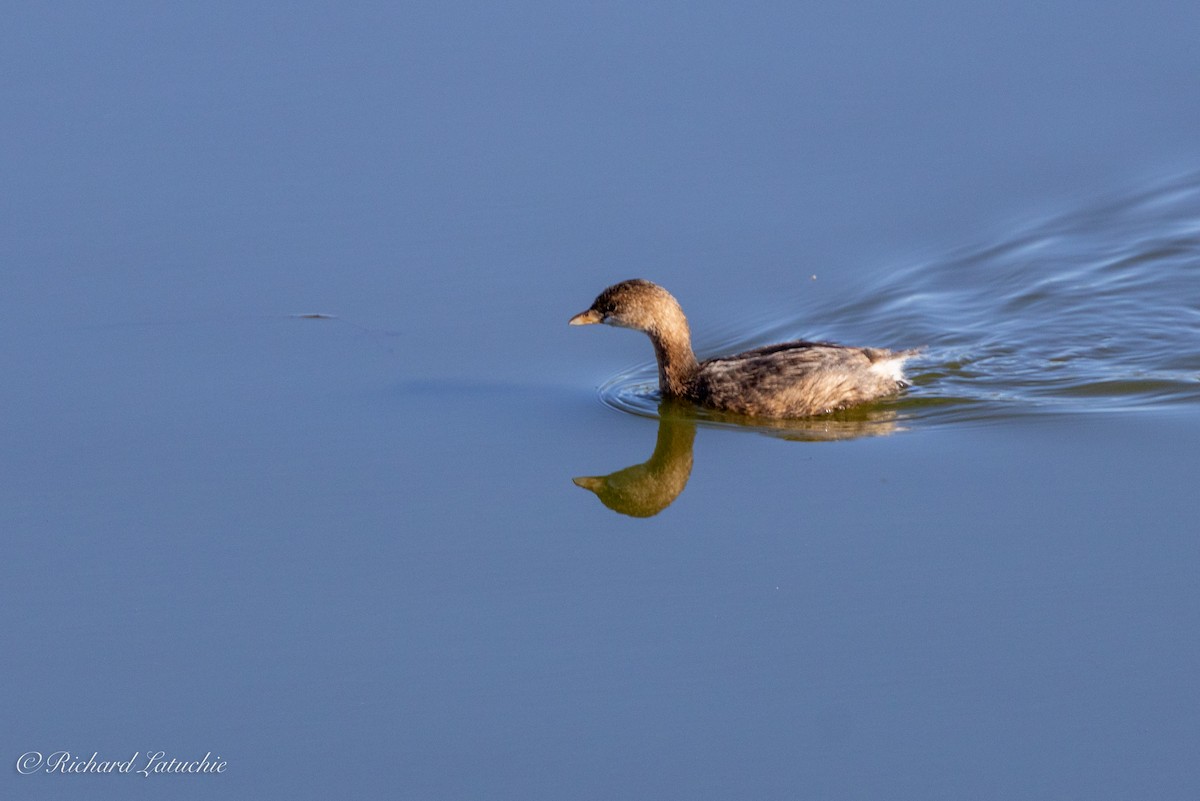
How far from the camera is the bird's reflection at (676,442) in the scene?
9859mm

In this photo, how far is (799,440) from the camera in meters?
10.5

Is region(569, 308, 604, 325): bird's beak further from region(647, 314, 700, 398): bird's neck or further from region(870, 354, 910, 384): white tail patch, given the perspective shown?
region(870, 354, 910, 384): white tail patch

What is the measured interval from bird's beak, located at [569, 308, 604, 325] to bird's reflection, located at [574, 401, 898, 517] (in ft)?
2.21

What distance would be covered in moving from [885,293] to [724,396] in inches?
73.8

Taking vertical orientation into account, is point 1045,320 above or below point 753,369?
above

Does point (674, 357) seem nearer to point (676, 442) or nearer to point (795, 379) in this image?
point (676, 442)

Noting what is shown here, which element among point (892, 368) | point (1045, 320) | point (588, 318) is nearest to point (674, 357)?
point (588, 318)

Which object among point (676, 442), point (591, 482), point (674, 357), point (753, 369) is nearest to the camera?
point (591, 482)

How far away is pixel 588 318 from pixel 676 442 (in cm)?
102

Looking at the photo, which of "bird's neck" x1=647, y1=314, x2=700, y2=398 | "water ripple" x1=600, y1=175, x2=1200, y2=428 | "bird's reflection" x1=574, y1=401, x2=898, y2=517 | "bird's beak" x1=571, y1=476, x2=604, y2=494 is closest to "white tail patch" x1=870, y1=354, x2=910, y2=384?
"water ripple" x1=600, y1=175, x2=1200, y2=428

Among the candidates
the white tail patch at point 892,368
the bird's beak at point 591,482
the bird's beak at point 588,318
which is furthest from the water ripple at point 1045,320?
the bird's beak at point 591,482

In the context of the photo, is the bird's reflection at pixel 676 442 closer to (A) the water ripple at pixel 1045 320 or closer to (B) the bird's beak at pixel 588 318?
(A) the water ripple at pixel 1045 320

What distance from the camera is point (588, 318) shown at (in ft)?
36.4

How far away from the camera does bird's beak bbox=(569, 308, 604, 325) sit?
11.1 meters
